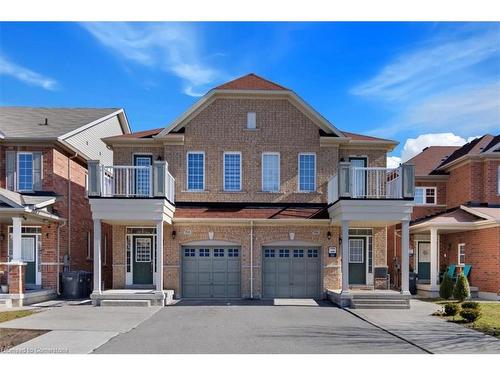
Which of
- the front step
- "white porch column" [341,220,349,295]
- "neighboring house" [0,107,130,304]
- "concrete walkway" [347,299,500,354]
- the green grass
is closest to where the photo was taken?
"concrete walkway" [347,299,500,354]

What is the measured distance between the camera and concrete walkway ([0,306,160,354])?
35.5 feet

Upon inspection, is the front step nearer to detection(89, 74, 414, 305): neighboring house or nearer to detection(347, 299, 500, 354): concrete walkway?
detection(89, 74, 414, 305): neighboring house

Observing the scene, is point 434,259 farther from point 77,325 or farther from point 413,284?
point 77,325

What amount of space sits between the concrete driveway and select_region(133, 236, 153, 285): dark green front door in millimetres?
4247

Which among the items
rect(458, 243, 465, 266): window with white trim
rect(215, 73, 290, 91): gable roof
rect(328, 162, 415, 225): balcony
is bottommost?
rect(458, 243, 465, 266): window with white trim

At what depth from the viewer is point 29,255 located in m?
21.7

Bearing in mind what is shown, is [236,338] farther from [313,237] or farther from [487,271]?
[487,271]

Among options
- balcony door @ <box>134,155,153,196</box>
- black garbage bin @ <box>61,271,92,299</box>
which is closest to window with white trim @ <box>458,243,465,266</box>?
balcony door @ <box>134,155,153,196</box>

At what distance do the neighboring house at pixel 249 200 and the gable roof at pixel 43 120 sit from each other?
2.65 meters

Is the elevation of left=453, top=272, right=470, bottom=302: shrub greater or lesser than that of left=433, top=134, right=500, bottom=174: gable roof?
lesser

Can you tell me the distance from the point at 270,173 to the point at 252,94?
322 centimetres

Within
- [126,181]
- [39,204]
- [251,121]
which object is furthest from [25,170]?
[251,121]

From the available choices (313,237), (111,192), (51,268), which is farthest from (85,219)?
(313,237)

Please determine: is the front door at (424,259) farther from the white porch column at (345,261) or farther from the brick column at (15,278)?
the brick column at (15,278)
